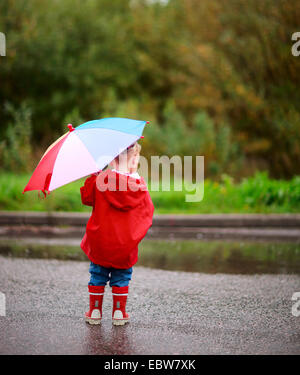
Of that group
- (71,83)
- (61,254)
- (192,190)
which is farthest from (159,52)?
(61,254)

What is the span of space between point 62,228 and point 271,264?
3.61 m

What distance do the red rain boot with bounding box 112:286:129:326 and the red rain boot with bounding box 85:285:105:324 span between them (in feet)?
0.35

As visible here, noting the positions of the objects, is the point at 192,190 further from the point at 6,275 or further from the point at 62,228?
the point at 6,275

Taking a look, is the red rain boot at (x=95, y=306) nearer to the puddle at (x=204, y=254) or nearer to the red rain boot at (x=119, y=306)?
the red rain boot at (x=119, y=306)

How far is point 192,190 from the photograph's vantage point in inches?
404

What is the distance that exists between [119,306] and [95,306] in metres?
0.18

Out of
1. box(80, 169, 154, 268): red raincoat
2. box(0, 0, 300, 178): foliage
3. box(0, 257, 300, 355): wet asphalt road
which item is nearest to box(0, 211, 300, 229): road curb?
box(0, 257, 300, 355): wet asphalt road

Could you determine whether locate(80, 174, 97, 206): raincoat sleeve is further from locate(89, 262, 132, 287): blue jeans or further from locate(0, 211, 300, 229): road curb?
locate(0, 211, 300, 229): road curb

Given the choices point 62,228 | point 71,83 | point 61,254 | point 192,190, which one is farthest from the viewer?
point 71,83

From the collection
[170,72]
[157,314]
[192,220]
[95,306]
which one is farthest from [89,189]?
[170,72]

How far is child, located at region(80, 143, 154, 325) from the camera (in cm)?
404

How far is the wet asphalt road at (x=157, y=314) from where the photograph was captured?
3682 mm

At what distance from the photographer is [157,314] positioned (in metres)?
4.45

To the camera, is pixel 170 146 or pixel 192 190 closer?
pixel 192 190
